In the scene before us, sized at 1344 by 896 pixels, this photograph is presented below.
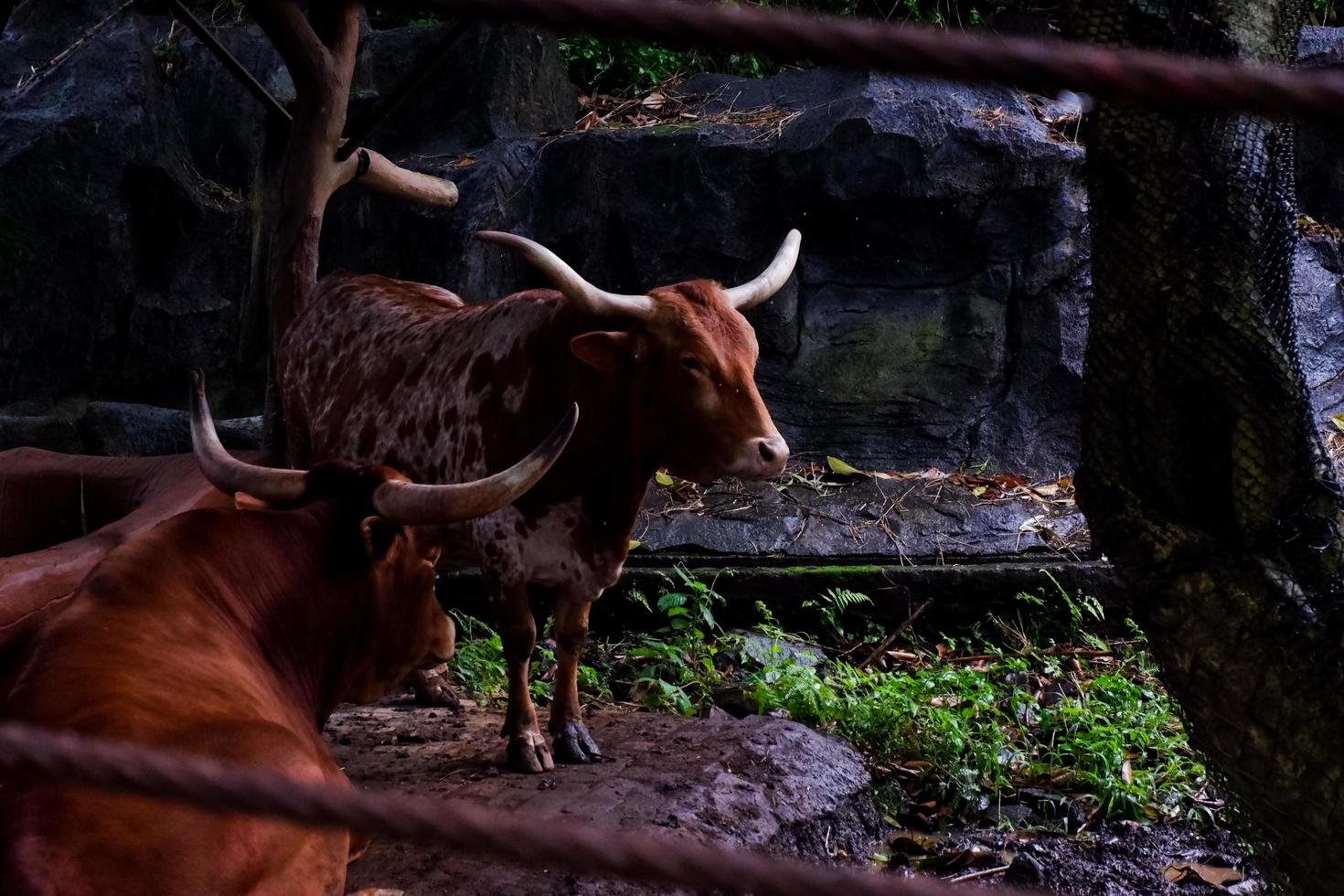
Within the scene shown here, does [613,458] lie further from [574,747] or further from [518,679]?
[574,747]

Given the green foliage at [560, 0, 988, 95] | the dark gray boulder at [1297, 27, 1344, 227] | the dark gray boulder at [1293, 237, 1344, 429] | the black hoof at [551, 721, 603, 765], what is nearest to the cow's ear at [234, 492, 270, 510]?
the black hoof at [551, 721, 603, 765]

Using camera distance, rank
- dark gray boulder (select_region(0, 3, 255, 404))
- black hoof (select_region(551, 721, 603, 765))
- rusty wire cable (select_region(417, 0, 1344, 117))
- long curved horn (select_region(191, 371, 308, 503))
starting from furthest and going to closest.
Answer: dark gray boulder (select_region(0, 3, 255, 404))
black hoof (select_region(551, 721, 603, 765))
long curved horn (select_region(191, 371, 308, 503))
rusty wire cable (select_region(417, 0, 1344, 117))

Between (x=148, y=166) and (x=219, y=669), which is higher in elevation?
(x=148, y=166)

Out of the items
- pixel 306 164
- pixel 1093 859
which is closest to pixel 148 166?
pixel 306 164

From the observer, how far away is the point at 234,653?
3.34 m

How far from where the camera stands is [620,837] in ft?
3.07

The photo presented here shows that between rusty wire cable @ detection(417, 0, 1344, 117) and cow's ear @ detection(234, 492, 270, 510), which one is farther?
cow's ear @ detection(234, 492, 270, 510)

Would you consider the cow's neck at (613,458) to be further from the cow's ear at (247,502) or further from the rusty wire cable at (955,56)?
the rusty wire cable at (955,56)

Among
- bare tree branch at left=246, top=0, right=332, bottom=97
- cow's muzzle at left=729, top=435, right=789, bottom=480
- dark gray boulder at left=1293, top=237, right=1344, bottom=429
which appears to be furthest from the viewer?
dark gray boulder at left=1293, top=237, right=1344, bottom=429

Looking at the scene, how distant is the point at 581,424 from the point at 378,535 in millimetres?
1212

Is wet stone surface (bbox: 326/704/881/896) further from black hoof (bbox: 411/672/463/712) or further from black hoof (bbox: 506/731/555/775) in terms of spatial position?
black hoof (bbox: 411/672/463/712)

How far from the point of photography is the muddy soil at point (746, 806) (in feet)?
13.8

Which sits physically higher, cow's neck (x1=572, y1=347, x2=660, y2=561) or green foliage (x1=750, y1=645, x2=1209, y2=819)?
cow's neck (x1=572, y1=347, x2=660, y2=561)

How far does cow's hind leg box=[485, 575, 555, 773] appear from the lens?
15.5 ft
